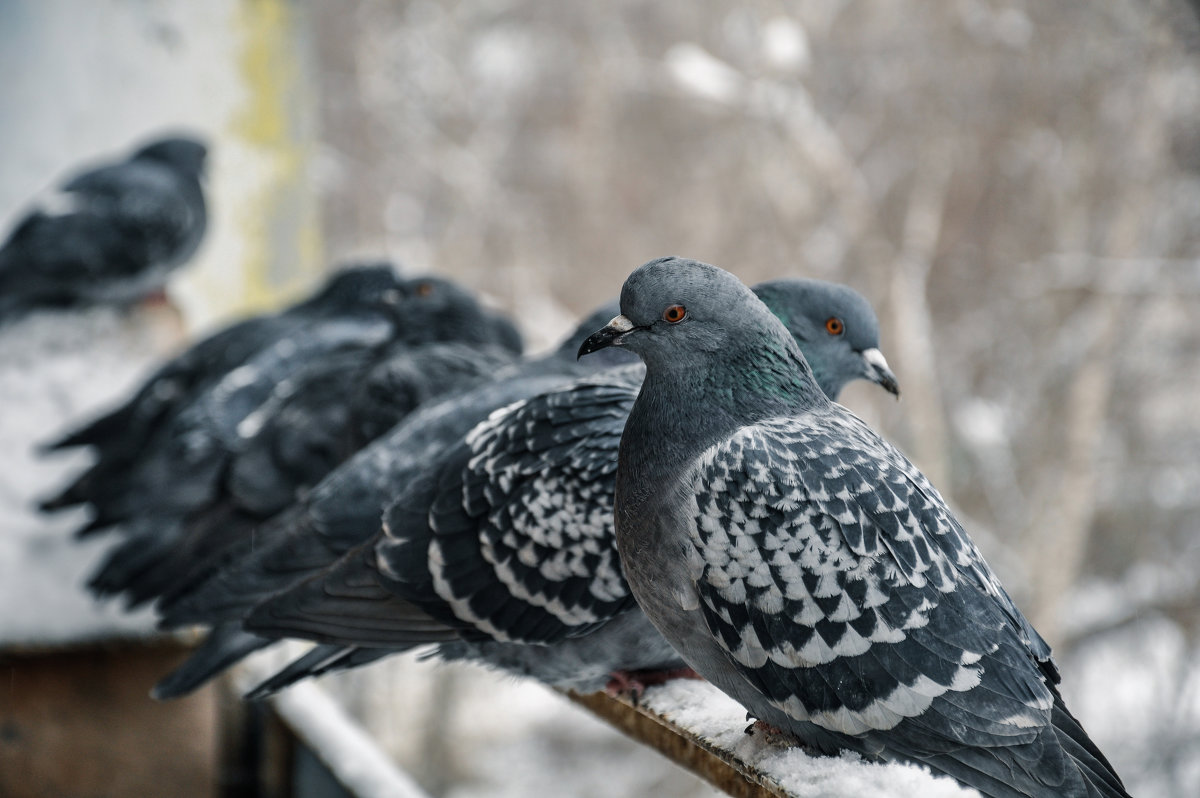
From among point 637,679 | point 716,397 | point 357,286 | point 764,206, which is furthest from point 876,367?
point 764,206

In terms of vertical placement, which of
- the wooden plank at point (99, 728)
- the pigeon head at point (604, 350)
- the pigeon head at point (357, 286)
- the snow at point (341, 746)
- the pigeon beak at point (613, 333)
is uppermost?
the pigeon beak at point (613, 333)

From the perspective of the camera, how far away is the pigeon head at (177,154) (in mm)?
4281

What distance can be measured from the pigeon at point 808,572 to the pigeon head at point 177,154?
3.48m

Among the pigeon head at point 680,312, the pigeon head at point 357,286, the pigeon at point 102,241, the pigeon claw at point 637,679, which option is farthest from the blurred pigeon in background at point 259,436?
the pigeon at point 102,241

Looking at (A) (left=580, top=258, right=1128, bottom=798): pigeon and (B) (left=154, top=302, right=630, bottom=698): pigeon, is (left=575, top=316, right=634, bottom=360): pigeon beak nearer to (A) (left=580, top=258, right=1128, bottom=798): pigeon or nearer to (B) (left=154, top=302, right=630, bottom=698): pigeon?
(A) (left=580, top=258, right=1128, bottom=798): pigeon

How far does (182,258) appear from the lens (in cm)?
422

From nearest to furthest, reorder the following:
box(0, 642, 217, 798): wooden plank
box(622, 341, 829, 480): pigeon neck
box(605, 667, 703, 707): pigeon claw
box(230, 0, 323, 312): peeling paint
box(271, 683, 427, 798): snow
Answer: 1. box(622, 341, 829, 480): pigeon neck
2. box(605, 667, 703, 707): pigeon claw
3. box(271, 683, 427, 798): snow
4. box(0, 642, 217, 798): wooden plank
5. box(230, 0, 323, 312): peeling paint

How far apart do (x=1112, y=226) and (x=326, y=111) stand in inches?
281

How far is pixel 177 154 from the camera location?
169 inches

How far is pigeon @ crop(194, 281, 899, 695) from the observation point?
63.4 inches

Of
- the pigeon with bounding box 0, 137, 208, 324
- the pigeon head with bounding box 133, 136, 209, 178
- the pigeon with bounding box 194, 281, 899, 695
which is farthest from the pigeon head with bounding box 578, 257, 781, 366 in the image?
the pigeon head with bounding box 133, 136, 209, 178

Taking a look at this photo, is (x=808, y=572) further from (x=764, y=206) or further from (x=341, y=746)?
(x=764, y=206)

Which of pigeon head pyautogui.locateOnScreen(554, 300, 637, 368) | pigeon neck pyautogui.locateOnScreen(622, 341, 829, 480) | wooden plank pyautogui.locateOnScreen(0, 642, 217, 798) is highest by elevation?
pigeon neck pyautogui.locateOnScreen(622, 341, 829, 480)

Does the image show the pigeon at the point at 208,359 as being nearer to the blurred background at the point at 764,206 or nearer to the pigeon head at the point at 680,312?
the blurred background at the point at 764,206
